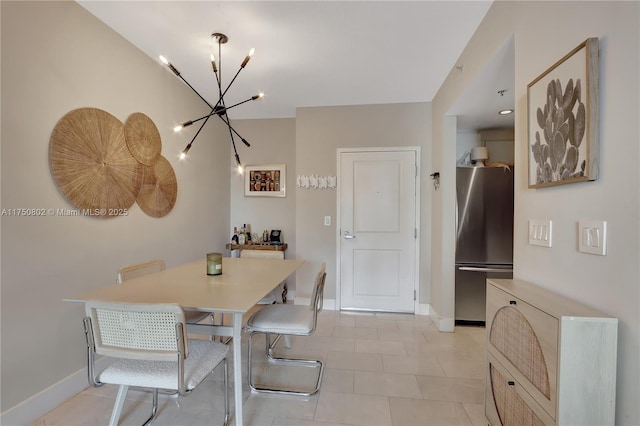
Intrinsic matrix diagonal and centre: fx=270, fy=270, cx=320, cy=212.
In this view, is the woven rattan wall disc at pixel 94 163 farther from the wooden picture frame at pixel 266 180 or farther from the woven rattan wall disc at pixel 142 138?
the wooden picture frame at pixel 266 180

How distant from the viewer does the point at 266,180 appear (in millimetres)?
4008

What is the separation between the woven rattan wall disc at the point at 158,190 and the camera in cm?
246

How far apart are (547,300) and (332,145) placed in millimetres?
2776

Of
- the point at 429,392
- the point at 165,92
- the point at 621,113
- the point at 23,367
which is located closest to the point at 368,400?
the point at 429,392

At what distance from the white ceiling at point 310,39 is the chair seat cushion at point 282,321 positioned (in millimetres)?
2154

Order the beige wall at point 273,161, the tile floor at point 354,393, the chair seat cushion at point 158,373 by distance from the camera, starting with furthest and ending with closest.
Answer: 1. the beige wall at point 273,161
2. the tile floor at point 354,393
3. the chair seat cushion at point 158,373

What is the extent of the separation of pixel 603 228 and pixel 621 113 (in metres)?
0.38

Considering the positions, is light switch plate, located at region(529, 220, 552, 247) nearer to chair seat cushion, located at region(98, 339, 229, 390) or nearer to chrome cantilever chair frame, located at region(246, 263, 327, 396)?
chrome cantilever chair frame, located at region(246, 263, 327, 396)

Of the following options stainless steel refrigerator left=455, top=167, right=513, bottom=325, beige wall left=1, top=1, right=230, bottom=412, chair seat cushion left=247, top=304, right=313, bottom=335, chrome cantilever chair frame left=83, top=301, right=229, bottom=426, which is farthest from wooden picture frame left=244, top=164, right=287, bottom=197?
chrome cantilever chair frame left=83, top=301, right=229, bottom=426

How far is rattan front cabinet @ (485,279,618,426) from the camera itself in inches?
35.7

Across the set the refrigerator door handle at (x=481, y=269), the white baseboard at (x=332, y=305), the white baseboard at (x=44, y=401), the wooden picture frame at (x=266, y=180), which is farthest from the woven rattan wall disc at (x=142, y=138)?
the refrigerator door handle at (x=481, y=269)

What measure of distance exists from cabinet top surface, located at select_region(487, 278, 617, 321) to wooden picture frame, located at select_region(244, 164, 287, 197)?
3054 millimetres

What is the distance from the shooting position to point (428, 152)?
3328 millimetres

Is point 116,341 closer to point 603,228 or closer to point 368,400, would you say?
point 368,400
